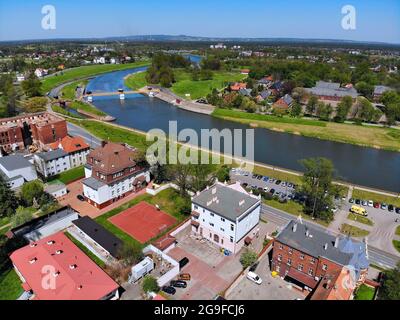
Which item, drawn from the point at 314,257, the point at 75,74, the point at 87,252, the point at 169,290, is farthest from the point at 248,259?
the point at 75,74

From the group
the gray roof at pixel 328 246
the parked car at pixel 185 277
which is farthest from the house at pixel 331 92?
the parked car at pixel 185 277

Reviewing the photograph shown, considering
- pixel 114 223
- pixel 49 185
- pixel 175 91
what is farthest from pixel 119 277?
pixel 175 91

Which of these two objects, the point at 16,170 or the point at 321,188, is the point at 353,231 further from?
the point at 16,170

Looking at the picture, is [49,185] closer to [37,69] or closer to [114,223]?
[114,223]

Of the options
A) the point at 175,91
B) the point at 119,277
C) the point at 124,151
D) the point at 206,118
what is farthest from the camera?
the point at 175,91

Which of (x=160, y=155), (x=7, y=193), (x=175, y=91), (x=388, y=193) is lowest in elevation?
(x=388, y=193)

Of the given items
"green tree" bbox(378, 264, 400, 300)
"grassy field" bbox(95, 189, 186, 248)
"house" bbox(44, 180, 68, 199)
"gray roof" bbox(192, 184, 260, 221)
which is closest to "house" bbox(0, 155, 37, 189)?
"house" bbox(44, 180, 68, 199)

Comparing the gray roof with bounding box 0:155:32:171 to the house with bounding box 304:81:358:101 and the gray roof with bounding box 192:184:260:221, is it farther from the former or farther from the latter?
the house with bounding box 304:81:358:101

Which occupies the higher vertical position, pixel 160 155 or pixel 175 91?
pixel 175 91

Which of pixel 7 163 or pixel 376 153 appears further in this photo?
pixel 376 153
